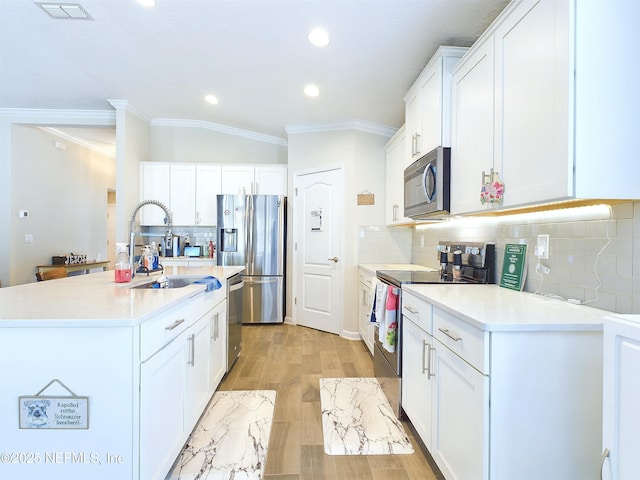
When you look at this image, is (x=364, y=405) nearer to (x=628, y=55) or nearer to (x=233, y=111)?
(x=628, y=55)

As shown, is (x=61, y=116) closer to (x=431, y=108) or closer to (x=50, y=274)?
(x=50, y=274)

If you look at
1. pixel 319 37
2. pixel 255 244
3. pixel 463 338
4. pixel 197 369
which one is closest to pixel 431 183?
pixel 463 338

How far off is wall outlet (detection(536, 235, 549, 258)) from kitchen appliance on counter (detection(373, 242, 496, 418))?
43 cm

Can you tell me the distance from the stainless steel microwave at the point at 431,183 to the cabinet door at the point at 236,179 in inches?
98.7

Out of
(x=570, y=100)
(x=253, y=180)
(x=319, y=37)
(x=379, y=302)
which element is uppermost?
(x=319, y=37)

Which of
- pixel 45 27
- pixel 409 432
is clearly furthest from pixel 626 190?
pixel 45 27

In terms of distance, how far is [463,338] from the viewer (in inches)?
51.1

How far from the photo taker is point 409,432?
6.57ft

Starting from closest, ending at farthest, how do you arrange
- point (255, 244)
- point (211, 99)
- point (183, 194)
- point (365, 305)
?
point (365, 305)
point (211, 99)
point (255, 244)
point (183, 194)

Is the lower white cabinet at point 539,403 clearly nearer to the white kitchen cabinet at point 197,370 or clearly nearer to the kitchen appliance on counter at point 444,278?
the kitchen appliance on counter at point 444,278

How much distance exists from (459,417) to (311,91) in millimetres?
3037

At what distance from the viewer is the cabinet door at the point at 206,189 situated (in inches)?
176

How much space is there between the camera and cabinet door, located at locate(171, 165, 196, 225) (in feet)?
14.6

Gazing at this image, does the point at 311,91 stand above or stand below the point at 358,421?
above
